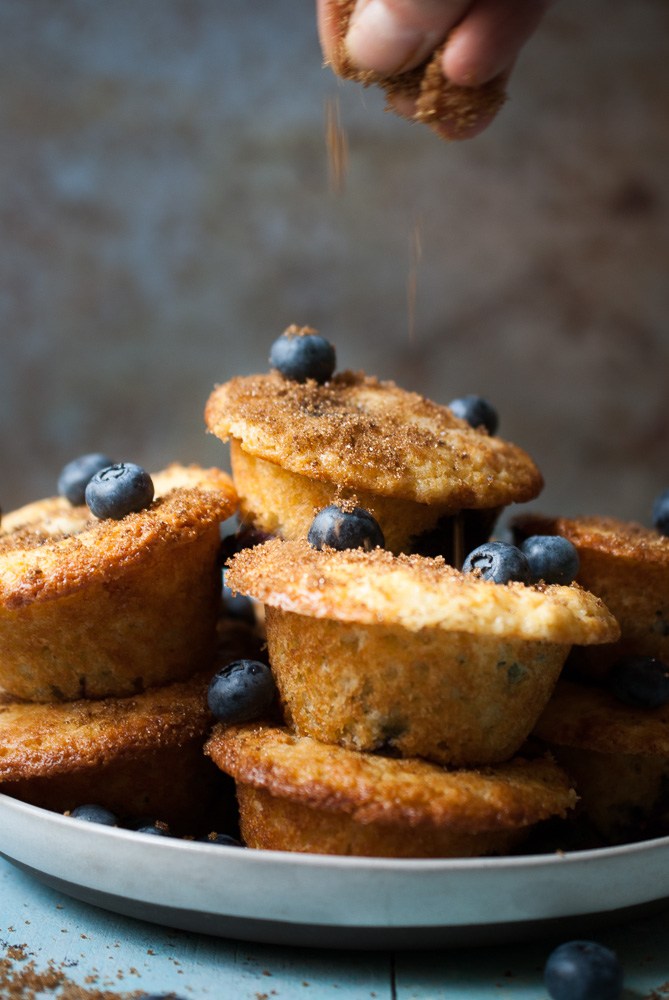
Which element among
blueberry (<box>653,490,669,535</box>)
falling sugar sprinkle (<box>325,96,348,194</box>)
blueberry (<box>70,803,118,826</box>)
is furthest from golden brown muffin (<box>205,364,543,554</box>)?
blueberry (<box>70,803,118,826</box>)

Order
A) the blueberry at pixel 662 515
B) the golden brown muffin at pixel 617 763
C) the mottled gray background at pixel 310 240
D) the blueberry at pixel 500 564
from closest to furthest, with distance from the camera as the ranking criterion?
the blueberry at pixel 500 564 < the golden brown muffin at pixel 617 763 < the blueberry at pixel 662 515 < the mottled gray background at pixel 310 240

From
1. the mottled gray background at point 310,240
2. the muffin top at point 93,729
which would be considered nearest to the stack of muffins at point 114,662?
the muffin top at point 93,729

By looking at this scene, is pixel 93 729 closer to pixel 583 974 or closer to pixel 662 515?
pixel 583 974

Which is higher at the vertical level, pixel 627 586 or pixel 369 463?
pixel 369 463

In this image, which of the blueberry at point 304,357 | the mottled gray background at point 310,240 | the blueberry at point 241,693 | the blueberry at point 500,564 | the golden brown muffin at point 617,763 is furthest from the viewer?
the mottled gray background at point 310,240

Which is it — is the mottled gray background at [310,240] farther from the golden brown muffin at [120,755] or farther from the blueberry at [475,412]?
the golden brown muffin at [120,755]

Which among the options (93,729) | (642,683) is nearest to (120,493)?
(93,729)
